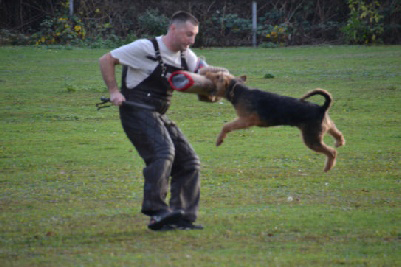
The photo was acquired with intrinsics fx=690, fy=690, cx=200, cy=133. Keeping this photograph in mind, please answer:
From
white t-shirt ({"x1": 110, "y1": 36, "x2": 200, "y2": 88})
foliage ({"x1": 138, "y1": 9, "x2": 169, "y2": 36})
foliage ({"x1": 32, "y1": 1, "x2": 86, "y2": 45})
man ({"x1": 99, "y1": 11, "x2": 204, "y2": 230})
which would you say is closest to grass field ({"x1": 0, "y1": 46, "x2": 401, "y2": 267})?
man ({"x1": 99, "y1": 11, "x2": 204, "y2": 230})

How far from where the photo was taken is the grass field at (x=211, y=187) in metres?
5.78

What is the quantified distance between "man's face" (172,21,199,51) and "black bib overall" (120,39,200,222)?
0.69 ft

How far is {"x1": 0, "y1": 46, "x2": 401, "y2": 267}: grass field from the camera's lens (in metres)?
5.78

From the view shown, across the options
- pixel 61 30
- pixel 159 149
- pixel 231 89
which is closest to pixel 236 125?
pixel 231 89

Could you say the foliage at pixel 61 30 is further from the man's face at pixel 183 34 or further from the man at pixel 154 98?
the man's face at pixel 183 34

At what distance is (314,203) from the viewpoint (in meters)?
7.55

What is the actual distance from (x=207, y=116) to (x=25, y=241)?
7.75 metres

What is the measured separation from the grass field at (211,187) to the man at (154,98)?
0.27 m

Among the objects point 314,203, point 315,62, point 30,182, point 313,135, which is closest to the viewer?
point 313,135

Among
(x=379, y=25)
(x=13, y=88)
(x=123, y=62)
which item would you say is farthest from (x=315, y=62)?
(x=123, y=62)

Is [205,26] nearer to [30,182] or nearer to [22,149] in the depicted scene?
[22,149]

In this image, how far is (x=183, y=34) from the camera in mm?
6234

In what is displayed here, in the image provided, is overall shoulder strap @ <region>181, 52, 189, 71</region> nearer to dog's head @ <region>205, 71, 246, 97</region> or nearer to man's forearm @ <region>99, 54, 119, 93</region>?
dog's head @ <region>205, 71, 246, 97</region>

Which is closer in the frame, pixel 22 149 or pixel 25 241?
pixel 25 241
